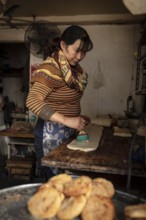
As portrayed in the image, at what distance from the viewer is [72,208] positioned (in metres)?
0.69

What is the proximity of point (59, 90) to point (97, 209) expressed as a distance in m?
1.08

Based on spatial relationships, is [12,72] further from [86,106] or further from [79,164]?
[79,164]

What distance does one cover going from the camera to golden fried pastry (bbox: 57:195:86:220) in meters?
0.69

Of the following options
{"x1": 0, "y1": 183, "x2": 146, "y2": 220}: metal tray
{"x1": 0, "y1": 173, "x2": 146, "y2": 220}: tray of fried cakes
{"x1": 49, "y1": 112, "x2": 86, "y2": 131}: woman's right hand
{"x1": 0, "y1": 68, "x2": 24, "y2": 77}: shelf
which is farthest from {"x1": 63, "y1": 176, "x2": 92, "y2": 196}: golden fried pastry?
{"x1": 0, "y1": 68, "x2": 24, "y2": 77}: shelf

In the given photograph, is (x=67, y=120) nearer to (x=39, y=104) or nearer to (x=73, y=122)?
(x=73, y=122)

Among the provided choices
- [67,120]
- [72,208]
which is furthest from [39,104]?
[72,208]

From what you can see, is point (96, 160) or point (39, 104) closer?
point (96, 160)

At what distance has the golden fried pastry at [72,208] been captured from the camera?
2.25ft

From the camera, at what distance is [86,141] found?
168 centimetres

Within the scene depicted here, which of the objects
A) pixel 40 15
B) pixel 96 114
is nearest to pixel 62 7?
pixel 40 15

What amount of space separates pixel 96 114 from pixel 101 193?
307cm

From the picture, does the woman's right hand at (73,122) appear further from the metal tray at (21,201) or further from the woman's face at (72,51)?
the metal tray at (21,201)

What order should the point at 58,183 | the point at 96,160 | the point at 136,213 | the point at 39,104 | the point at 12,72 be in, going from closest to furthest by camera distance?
the point at 136,213
the point at 58,183
the point at 96,160
the point at 39,104
the point at 12,72

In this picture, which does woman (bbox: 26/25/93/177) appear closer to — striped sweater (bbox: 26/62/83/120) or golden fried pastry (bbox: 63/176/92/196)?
striped sweater (bbox: 26/62/83/120)
